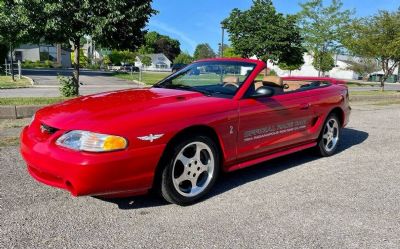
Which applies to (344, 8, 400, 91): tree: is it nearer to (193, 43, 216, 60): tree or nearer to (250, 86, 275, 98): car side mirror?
(250, 86, 275, 98): car side mirror

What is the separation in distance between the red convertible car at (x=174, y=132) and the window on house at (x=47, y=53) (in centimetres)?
6543

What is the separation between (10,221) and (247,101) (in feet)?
8.11

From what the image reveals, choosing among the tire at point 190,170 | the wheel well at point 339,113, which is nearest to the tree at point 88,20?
the wheel well at point 339,113

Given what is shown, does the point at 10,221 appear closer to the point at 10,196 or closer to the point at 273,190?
the point at 10,196

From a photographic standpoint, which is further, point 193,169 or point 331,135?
point 331,135

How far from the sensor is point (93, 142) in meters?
2.93

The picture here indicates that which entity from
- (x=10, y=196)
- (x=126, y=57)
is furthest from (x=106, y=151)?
(x=126, y=57)

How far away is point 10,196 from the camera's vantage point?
11.7 ft

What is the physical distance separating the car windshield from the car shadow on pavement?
1010 millimetres

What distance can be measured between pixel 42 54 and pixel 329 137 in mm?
66570

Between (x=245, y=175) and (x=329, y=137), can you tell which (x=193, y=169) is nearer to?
(x=245, y=175)

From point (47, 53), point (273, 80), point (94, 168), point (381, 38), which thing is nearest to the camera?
point (94, 168)

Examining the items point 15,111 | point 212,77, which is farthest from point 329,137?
point 15,111

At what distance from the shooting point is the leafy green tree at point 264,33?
28797 millimetres
